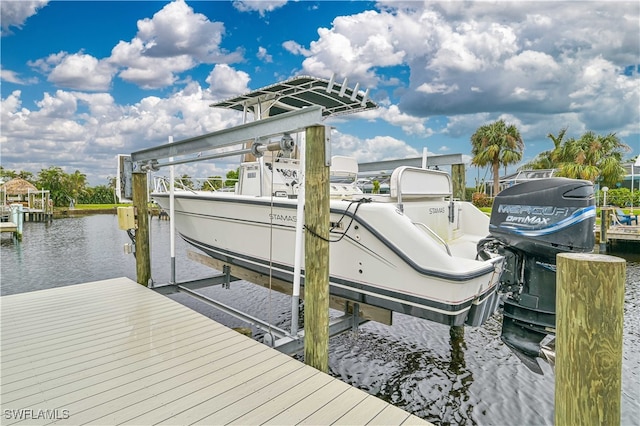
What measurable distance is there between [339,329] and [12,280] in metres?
9.24

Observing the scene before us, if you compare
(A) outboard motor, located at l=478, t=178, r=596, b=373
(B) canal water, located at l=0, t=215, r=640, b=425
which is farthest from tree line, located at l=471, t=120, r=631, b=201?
(A) outboard motor, located at l=478, t=178, r=596, b=373

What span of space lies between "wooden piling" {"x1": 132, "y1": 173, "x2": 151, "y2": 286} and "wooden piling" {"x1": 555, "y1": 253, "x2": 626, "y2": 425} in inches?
214

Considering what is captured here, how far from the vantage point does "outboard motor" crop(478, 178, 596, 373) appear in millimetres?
2830

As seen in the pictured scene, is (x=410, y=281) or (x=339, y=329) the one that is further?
(x=339, y=329)

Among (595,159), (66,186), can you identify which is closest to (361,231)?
(595,159)

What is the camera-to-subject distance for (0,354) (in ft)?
10.6

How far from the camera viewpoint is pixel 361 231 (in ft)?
11.7

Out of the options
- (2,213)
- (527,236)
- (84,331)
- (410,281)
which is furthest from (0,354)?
(2,213)

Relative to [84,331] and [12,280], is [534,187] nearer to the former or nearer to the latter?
[84,331]

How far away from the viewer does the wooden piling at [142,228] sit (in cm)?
557

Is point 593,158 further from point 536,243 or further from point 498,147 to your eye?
point 536,243

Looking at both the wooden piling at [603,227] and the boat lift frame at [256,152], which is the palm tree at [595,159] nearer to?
the wooden piling at [603,227]

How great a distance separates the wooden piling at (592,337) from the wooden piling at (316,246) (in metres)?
1.79

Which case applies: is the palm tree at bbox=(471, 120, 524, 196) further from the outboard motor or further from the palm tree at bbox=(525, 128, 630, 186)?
the outboard motor
